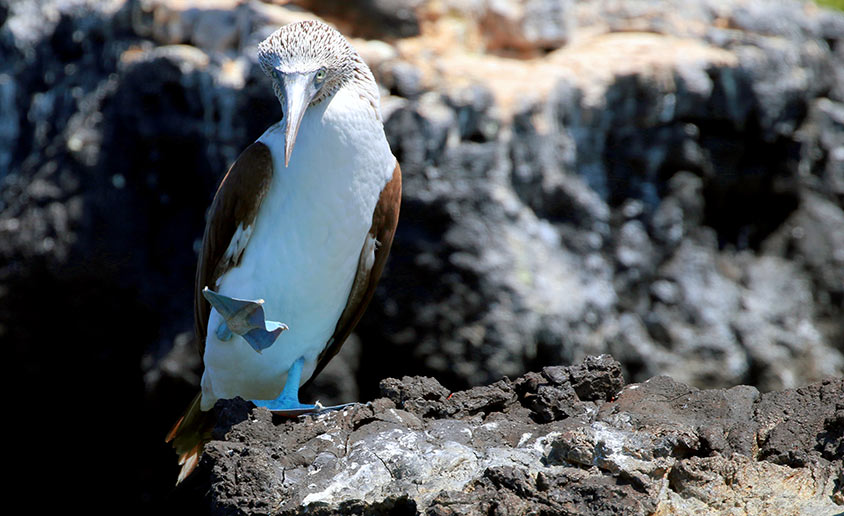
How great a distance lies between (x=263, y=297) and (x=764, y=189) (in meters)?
5.61

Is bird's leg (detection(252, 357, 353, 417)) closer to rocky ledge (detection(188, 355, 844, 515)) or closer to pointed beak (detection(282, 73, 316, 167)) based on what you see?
rocky ledge (detection(188, 355, 844, 515))

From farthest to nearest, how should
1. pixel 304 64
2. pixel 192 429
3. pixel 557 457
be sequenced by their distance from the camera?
1. pixel 192 429
2. pixel 304 64
3. pixel 557 457

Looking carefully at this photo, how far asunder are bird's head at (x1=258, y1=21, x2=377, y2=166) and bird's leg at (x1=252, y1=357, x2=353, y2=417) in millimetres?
986

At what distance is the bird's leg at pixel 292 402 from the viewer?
379 cm

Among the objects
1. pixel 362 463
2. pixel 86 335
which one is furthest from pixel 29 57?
pixel 362 463

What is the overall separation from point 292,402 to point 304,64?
1515 mm

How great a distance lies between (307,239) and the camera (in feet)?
13.8

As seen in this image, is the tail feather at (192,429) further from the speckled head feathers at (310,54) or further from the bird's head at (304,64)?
the speckled head feathers at (310,54)

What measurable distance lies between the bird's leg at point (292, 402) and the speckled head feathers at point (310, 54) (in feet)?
4.22

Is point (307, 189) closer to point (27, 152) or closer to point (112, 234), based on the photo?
point (112, 234)

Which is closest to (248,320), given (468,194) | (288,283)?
(288,283)

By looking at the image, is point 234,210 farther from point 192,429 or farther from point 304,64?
point 192,429

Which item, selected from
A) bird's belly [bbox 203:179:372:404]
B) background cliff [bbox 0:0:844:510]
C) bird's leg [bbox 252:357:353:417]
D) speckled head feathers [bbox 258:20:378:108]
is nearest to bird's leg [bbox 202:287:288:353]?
bird's leg [bbox 252:357:353:417]

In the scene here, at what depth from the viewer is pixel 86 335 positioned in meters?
7.89
